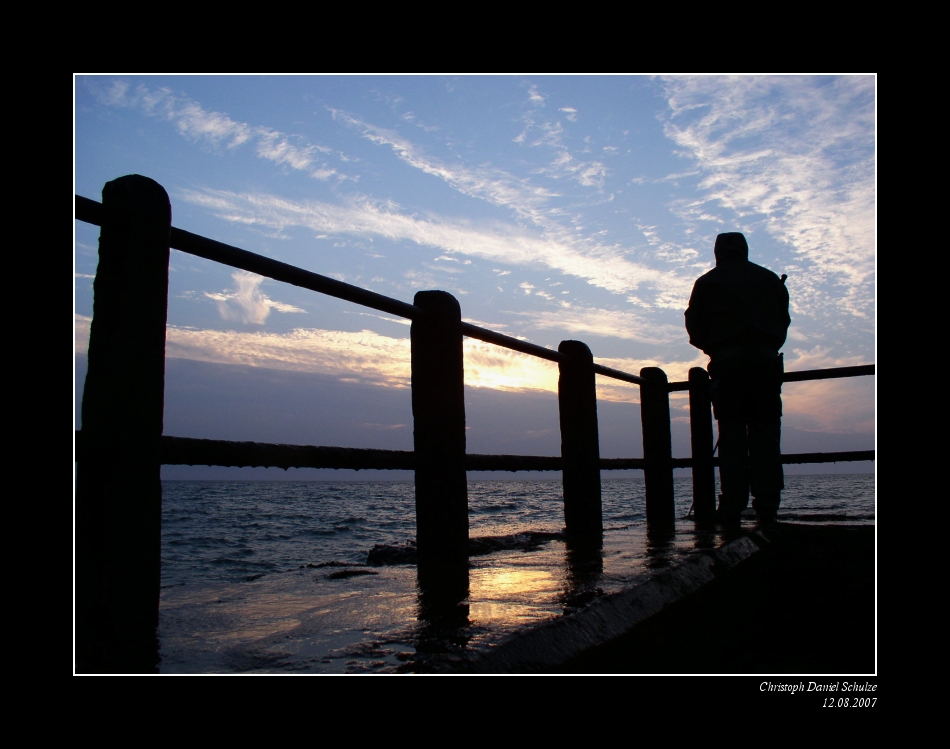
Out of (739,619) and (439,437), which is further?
(439,437)

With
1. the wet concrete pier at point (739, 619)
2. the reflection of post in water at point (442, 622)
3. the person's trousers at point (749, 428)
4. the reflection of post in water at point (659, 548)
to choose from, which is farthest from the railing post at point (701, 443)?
the reflection of post in water at point (442, 622)

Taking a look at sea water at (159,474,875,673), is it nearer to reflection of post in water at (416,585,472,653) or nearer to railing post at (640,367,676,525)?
reflection of post in water at (416,585,472,653)

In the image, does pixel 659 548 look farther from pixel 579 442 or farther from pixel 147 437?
pixel 147 437

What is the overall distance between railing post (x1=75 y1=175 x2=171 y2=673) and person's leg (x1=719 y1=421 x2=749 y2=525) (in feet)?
11.1

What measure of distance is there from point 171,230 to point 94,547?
754mm

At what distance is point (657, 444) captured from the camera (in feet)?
16.0

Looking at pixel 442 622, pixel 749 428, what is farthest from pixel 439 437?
pixel 749 428

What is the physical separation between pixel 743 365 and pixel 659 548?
173cm

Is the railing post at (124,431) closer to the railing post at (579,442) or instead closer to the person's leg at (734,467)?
the railing post at (579,442)

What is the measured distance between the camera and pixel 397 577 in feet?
7.53
